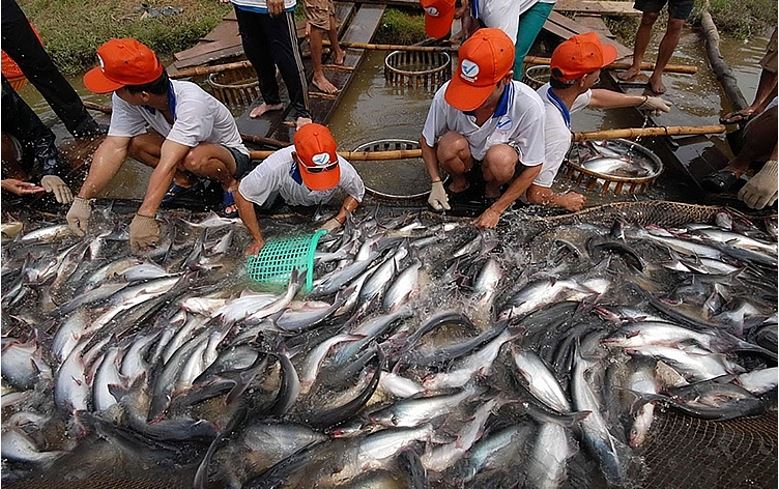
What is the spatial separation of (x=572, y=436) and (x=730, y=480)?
29.7 inches

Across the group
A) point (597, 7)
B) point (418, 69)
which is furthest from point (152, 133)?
point (597, 7)

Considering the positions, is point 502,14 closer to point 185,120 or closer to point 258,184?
point 258,184

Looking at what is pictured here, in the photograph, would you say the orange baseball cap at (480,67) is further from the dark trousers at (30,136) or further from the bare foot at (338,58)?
the dark trousers at (30,136)

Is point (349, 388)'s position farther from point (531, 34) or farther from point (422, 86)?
point (422, 86)

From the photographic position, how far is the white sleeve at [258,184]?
380cm

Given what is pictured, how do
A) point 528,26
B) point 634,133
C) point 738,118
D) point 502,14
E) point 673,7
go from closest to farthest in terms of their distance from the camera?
point 634,133 < point 502,14 < point 738,118 < point 528,26 < point 673,7

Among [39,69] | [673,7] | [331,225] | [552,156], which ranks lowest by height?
[331,225]

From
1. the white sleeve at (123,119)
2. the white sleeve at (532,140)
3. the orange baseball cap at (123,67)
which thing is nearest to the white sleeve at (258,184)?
the orange baseball cap at (123,67)

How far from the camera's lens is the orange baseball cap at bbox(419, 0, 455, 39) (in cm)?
503

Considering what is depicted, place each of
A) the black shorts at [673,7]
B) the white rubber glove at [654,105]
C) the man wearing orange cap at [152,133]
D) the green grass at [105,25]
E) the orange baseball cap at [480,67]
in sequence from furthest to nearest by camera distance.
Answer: the green grass at [105,25] → the black shorts at [673,7] → the white rubber glove at [654,105] → the man wearing orange cap at [152,133] → the orange baseball cap at [480,67]

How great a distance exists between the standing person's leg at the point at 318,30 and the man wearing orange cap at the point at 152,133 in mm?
2017

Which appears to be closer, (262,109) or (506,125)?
(506,125)

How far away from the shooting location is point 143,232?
3775 millimetres

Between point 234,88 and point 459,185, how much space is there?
10.9 feet
